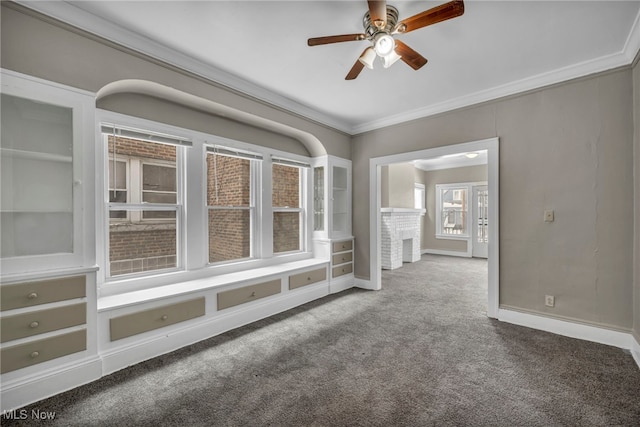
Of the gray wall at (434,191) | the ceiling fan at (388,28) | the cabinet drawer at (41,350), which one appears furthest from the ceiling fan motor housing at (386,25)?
the gray wall at (434,191)

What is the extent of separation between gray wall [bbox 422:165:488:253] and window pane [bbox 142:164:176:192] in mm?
7275

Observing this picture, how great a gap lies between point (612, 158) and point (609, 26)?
1147mm

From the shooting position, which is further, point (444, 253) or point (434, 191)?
point (434, 191)

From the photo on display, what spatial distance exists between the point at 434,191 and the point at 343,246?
16.5ft

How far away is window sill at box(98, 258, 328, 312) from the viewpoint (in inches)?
90.1

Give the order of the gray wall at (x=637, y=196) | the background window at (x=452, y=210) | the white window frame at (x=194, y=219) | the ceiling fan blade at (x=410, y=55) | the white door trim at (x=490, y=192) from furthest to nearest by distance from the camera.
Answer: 1. the background window at (x=452, y=210)
2. the white door trim at (x=490, y=192)
3. the white window frame at (x=194, y=219)
4. the gray wall at (x=637, y=196)
5. the ceiling fan blade at (x=410, y=55)

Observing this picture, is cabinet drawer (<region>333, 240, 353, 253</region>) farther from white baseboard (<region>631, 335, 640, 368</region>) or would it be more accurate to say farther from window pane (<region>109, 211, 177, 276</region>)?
white baseboard (<region>631, 335, 640, 368</region>)

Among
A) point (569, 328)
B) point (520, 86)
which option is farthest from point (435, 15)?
point (569, 328)

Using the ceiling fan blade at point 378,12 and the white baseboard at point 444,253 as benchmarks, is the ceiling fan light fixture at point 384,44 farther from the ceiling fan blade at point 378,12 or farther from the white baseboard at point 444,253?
the white baseboard at point 444,253

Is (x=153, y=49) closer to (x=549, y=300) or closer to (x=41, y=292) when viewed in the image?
(x=41, y=292)

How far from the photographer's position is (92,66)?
82.9 inches

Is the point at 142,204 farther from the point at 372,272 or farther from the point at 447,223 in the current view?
the point at 447,223

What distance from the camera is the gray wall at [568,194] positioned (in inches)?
101

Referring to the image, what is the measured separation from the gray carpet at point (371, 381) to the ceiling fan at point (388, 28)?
237cm
